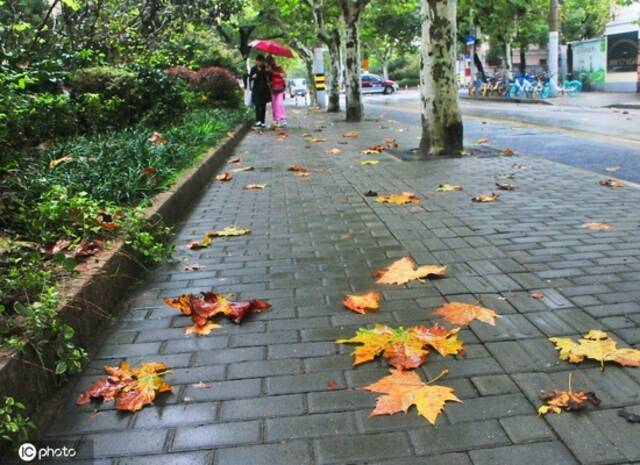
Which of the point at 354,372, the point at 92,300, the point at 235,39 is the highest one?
the point at 235,39

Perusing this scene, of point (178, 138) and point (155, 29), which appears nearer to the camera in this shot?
point (178, 138)

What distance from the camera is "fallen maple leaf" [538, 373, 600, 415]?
240cm

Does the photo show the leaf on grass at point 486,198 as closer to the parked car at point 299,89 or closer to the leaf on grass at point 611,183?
the leaf on grass at point 611,183

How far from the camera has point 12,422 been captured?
214 cm

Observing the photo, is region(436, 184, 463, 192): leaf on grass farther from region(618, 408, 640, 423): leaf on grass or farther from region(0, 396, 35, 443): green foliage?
region(0, 396, 35, 443): green foliage

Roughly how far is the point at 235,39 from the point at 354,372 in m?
39.6

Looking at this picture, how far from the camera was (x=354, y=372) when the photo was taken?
278 centimetres

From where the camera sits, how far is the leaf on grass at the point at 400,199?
617 cm

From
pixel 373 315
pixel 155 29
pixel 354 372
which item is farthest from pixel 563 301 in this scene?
pixel 155 29

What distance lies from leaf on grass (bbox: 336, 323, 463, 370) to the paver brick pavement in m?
0.06

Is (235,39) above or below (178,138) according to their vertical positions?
above

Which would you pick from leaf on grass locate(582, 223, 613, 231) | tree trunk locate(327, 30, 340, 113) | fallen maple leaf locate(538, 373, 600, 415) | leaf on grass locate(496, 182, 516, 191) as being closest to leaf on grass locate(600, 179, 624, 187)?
leaf on grass locate(496, 182, 516, 191)

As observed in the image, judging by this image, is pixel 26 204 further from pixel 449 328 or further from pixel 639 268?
pixel 639 268

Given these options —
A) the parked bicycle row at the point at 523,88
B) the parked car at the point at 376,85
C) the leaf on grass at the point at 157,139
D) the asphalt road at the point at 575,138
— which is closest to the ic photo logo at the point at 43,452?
the leaf on grass at the point at 157,139
